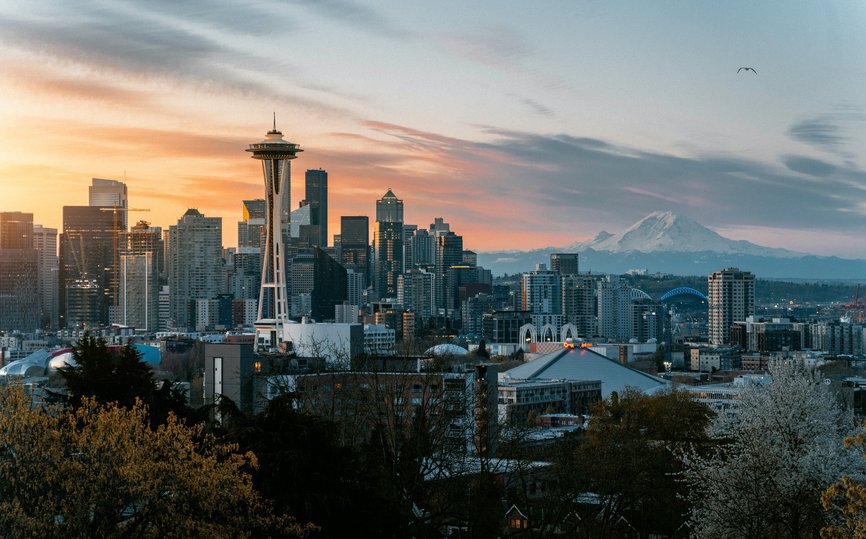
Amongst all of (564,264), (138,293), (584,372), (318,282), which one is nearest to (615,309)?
(564,264)

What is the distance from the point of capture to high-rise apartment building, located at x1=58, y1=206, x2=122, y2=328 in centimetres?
14350

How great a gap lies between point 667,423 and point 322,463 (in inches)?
717

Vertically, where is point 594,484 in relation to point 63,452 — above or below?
below

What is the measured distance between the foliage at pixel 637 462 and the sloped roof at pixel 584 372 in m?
25.7

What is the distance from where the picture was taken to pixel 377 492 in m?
16.2

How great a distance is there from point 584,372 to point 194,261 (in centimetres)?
9715

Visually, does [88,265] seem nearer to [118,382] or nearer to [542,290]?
[542,290]

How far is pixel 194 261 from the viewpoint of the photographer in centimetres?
15512

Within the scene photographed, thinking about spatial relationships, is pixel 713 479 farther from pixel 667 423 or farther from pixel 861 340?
pixel 861 340

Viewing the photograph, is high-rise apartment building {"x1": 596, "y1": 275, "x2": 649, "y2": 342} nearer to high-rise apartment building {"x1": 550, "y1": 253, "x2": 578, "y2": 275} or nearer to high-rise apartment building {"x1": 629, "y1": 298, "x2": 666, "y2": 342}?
high-rise apartment building {"x1": 629, "y1": 298, "x2": 666, "y2": 342}

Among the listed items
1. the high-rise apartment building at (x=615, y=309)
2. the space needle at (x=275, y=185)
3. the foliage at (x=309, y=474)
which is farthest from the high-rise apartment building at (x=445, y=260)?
the foliage at (x=309, y=474)

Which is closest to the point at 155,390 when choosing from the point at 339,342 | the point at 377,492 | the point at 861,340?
the point at 377,492

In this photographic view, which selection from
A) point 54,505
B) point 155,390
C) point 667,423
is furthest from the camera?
point 667,423

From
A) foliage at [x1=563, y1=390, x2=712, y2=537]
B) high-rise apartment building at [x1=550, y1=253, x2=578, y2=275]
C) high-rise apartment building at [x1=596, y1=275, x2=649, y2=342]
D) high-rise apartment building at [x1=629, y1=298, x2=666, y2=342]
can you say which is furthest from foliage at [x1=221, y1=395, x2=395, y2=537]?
high-rise apartment building at [x1=550, y1=253, x2=578, y2=275]
